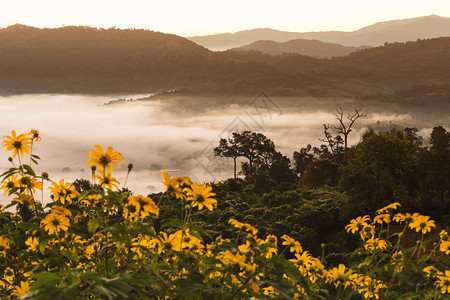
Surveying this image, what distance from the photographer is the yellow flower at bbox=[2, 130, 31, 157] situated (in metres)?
3.43

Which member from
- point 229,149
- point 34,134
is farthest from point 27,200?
point 229,149

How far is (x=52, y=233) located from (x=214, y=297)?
1.14 metres

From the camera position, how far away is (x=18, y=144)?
136 inches

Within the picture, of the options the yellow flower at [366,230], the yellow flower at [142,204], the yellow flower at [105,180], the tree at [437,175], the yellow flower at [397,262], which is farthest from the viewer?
the tree at [437,175]

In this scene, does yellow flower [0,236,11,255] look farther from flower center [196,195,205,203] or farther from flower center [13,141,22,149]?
flower center [196,195,205,203]

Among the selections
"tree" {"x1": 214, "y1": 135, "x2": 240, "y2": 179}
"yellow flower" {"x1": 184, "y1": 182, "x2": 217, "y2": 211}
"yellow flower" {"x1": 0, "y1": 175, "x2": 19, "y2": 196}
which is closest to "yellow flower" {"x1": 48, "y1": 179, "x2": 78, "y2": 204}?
"yellow flower" {"x1": 0, "y1": 175, "x2": 19, "y2": 196}

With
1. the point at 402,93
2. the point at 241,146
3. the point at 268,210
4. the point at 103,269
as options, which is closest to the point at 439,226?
the point at 268,210

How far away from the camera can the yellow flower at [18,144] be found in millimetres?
3430

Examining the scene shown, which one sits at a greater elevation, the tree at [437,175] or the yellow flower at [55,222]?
the yellow flower at [55,222]

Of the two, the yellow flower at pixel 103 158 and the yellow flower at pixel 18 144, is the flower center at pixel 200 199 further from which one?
the yellow flower at pixel 18 144

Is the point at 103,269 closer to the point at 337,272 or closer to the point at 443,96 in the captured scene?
the point at 337,272

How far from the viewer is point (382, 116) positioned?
173 meters

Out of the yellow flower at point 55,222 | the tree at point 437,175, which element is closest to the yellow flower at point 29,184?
the yellow flower at point 55,222

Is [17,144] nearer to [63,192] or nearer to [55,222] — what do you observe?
[63,192]
